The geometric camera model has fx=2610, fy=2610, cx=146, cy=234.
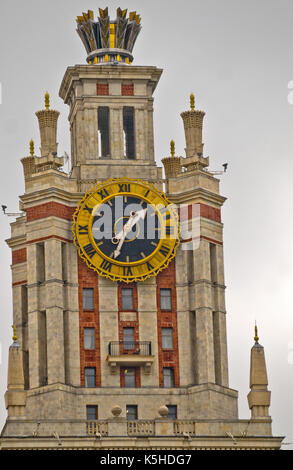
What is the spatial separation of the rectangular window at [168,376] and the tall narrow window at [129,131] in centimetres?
1628

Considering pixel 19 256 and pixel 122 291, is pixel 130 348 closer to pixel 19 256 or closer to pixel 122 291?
pixel 122 291

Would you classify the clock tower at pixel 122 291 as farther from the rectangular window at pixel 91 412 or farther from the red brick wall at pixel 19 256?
the red brick wall at pixel 19 256

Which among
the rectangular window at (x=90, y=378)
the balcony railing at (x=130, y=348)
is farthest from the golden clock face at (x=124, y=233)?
the rectangular window at (x=90, y=378)

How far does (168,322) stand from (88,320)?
5633mm

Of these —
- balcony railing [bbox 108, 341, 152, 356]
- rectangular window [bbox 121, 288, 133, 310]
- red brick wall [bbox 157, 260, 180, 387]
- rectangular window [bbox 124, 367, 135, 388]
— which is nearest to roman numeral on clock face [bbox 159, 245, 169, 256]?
red brick wall [bbox 157, 260, 180, 387]

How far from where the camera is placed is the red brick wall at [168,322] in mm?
181125

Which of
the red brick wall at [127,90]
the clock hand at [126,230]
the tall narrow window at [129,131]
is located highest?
the red brick wall at [127,90]

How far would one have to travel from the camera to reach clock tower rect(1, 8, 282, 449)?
579 feet

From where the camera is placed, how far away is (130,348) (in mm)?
181000

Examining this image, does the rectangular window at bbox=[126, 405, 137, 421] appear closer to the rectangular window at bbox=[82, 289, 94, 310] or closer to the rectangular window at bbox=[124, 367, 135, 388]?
the rectangular window at bbox=[124, 367, 135, 388]

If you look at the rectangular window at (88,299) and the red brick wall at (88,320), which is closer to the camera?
the red brick wall at (88,320)

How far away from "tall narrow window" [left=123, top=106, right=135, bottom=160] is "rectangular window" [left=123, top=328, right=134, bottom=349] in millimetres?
13535

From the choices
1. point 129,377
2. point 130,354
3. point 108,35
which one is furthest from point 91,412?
point 108,35
